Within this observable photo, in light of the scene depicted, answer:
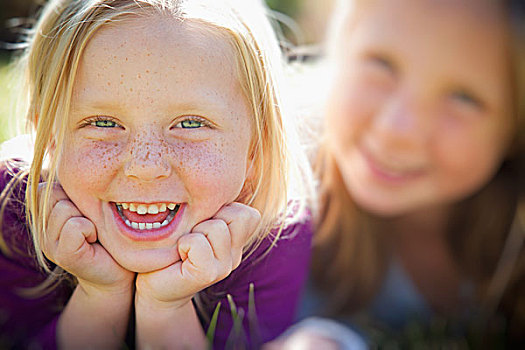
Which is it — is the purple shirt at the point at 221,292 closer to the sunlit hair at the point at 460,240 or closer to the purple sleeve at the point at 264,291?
the purple sleeve at the point at 264,291

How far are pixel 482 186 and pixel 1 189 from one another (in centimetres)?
161

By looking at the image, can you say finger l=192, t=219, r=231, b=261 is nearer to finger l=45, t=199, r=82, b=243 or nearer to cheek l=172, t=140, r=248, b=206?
cheek l=172, t=140, r=248, b=206

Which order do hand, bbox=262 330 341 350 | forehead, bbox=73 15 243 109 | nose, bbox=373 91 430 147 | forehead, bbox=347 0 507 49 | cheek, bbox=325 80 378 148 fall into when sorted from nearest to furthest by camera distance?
forehead, bbox=73 15 243 109 → hand, bbox=262 330 341 350 → forehead, bbox=347 0 507 49 → nose, bbox=373 91 430 147 → cheek, bbox=325 80 378 148

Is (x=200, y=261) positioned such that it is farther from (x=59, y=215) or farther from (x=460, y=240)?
(x=460, y=240)

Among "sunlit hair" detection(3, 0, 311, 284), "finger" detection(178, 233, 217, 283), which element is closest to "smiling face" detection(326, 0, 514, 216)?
"sunlit hair" detection(3, 0, 311, 284)

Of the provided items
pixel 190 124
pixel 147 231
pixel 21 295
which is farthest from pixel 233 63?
pixel 21 295

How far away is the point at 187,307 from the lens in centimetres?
116

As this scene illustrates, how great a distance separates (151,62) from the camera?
102cm

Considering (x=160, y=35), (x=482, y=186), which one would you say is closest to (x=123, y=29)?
(x=160, y=35)

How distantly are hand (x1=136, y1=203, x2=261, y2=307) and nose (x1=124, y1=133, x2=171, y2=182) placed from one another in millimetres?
132

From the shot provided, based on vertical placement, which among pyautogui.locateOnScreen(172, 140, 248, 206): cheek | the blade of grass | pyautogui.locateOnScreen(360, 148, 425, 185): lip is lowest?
pyautogui.locateOnScreen(360, 148, 425, 185): lip

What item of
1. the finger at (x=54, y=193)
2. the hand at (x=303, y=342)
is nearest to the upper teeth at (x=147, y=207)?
the finger at (x=54, y=193)

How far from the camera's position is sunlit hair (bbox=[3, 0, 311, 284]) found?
3.48ft

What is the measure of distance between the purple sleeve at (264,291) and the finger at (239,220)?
8 centimetres
